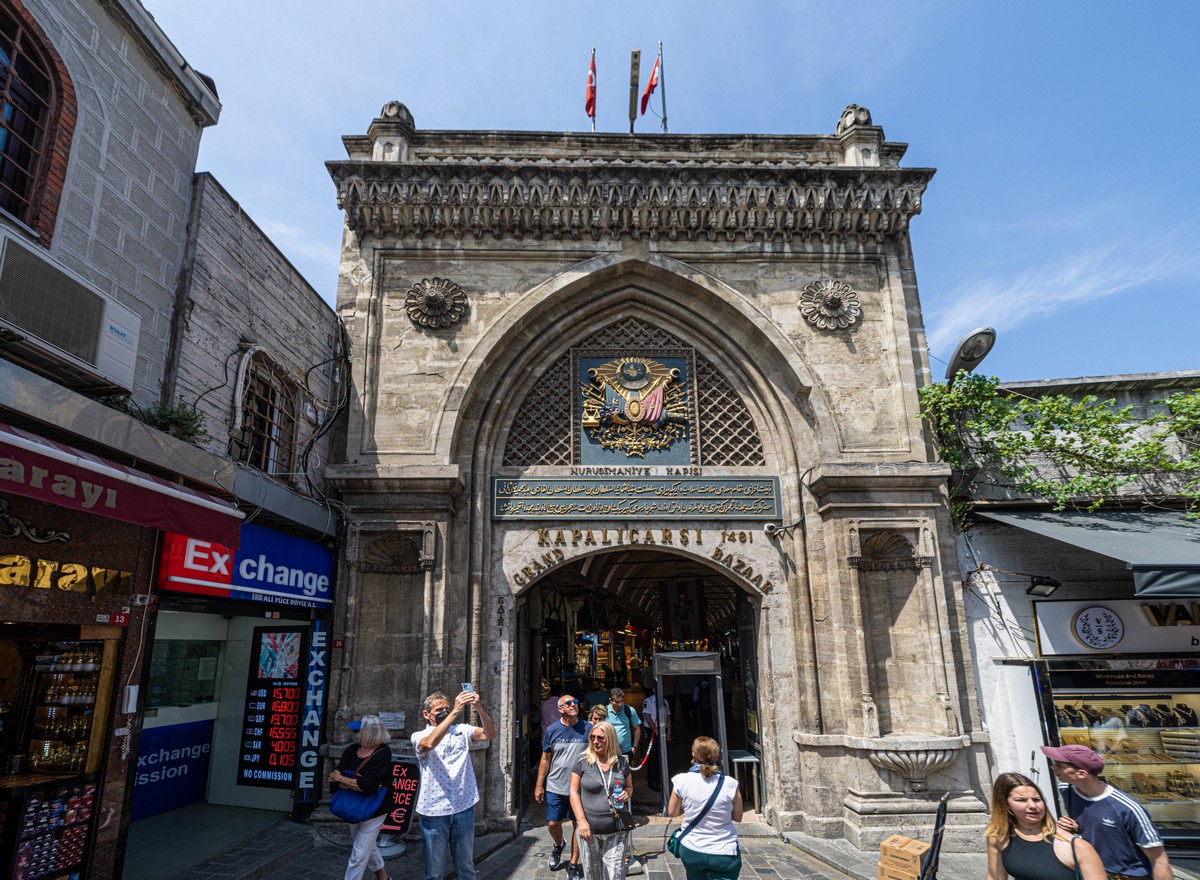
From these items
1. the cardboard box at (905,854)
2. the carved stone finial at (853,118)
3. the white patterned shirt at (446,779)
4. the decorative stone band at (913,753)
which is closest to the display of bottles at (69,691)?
the white patterned shirt at (446,779)

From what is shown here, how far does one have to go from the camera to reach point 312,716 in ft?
26.4

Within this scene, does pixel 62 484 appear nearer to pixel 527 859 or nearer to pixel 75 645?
pixel 75 645

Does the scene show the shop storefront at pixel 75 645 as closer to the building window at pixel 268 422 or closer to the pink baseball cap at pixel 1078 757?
the building window at pixel 268 422

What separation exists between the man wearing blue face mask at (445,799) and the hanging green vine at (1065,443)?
721cm

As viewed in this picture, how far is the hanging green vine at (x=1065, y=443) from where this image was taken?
8555 millimetres

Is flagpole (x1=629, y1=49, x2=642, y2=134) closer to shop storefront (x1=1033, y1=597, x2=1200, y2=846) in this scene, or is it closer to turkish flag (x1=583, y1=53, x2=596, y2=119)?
turkish flag (x1=583, y1=53, x2=596, y2=119)

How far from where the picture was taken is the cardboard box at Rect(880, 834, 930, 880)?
5.62 meters

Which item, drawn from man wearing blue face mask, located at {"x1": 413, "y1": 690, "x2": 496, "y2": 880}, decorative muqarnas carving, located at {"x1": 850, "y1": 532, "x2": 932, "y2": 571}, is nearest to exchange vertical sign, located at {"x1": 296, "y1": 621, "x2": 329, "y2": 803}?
man wearing blue face mask, located at {"x1": 413, "y1": 690, "x2": 496, "y2": 880}

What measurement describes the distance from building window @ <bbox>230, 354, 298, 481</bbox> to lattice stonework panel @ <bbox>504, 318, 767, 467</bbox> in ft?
9.31

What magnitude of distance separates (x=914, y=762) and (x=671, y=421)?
514cm

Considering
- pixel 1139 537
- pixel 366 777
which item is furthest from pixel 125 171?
pixel 1139 537

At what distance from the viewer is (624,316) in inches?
393

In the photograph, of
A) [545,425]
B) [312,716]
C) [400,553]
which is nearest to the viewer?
[312,716]

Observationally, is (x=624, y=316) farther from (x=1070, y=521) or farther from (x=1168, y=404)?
(x=1168, y=404)
